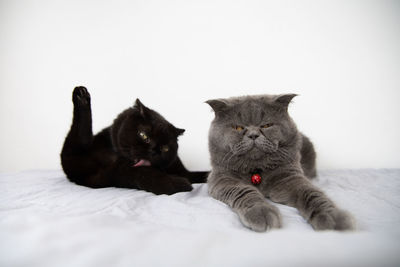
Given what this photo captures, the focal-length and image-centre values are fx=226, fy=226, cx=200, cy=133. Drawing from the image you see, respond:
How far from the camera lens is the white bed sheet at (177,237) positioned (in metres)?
0.49

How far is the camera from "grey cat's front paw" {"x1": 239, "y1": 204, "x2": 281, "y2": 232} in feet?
2.14

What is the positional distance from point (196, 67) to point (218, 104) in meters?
0.93

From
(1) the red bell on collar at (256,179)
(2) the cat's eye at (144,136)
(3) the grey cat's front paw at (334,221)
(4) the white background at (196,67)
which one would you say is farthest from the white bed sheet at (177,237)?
(4) the white background at (196,67)

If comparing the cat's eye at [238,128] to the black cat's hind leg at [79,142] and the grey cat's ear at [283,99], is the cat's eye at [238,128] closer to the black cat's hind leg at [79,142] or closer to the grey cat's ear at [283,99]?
the grey cat's ear at [283,99]

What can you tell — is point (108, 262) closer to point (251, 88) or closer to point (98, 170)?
point (98, 170)

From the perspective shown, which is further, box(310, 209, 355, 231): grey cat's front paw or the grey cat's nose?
the grey cat's nose

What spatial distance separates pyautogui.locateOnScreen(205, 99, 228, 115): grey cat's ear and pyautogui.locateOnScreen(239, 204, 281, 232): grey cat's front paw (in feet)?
1.76

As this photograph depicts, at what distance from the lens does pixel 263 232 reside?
25.2 inches

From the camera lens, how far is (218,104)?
111cm

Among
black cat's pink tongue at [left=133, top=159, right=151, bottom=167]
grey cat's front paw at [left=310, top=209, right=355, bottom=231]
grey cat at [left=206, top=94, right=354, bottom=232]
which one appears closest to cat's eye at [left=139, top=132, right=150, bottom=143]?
black cat's pink tongue at [left=133, top=159, right=151, bottom=167]

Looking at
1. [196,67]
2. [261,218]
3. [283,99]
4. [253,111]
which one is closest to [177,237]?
[261,218]

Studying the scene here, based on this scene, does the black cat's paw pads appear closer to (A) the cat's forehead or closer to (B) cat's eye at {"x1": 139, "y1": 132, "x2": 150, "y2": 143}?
(B) cat's eye at {"x1": 139, "y1": 132, "x2": 150, "y2": 143}

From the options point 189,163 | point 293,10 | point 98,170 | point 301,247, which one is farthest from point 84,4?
point 301,247

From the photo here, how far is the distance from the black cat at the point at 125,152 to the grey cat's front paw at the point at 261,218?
494mm
